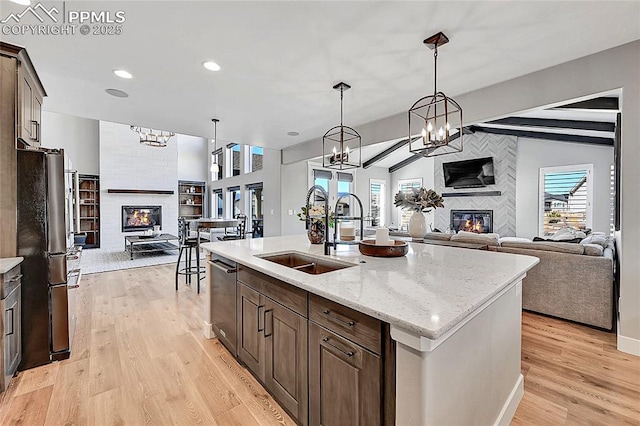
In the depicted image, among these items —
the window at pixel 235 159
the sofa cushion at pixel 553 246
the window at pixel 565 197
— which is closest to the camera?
the sofa cushion at pixel 553 246

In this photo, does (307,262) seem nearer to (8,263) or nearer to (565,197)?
(8,263)

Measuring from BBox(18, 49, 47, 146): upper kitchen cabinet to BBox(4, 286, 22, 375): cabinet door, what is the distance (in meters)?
1.18

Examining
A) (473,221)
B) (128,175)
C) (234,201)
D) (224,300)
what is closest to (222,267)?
(224,300)

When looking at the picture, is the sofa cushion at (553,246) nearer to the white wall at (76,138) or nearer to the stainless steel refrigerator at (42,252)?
the stainless steel refrigerator at (42,252)

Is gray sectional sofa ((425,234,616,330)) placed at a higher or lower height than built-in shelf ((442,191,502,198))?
lower

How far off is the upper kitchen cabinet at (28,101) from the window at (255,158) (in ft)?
18.7

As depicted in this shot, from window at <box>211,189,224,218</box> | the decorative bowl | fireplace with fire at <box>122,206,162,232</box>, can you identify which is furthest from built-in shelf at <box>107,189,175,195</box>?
the decorative bowl

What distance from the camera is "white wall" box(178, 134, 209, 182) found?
11.1 m

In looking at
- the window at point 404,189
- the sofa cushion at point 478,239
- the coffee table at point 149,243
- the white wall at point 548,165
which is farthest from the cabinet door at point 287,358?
the window at point 404,189

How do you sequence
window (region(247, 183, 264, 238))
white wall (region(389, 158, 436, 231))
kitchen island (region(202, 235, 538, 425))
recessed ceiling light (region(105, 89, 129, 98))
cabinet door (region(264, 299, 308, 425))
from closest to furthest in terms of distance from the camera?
1. kitchen island (region(202, 235, 538, 425))
2. cabinet door (region(264, 299, 308, 425))
3. recessed ceiling light (region(105, 89, 129, 98))
4. window (region(247, 183, 264, 238))
5. white wall (region(389, 158, 436, 231))

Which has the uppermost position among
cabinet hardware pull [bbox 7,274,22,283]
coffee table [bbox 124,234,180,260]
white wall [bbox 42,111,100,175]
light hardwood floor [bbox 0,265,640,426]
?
white wall [bbox 42,111,100,175]

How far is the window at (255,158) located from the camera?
27.5 feet

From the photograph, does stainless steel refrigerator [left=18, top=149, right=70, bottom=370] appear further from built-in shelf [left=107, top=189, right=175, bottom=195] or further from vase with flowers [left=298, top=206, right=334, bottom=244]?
built-in shelf [left=107, top=189, right=175, bottom=195]

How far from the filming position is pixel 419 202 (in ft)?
8.80
